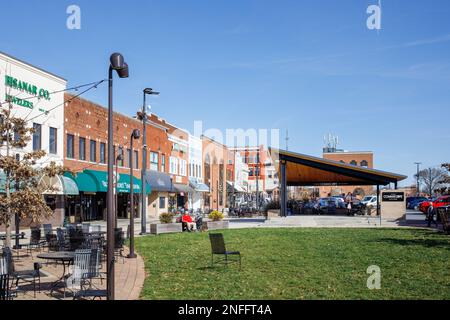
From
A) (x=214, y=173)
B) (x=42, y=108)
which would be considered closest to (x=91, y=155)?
(x=42, y=108)

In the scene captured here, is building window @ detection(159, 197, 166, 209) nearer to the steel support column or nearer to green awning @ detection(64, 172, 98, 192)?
green awning @ detection(64, 172, 98, 192)

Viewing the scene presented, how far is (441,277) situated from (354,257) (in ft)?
11.9

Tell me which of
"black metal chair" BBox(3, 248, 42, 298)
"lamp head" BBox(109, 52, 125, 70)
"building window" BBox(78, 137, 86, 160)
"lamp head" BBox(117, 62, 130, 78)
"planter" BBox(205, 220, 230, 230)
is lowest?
"planter" BBox(205, 220, 230, 230)

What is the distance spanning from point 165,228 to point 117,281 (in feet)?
50.1

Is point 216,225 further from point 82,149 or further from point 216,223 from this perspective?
point 82,149

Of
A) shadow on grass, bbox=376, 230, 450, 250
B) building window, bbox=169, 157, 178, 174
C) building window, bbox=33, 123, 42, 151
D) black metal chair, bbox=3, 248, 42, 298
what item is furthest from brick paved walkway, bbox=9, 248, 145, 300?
building window, bbox=169, 157, 178, 174

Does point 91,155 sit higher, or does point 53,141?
point 53,141

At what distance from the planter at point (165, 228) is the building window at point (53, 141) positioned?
389 inches

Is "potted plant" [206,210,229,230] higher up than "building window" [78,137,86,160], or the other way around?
"building window" [78,137,86,160]

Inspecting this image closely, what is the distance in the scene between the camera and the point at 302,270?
12.4m

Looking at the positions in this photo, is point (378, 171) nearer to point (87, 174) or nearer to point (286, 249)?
point (87, 174)

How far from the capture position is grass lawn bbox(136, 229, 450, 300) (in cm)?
976

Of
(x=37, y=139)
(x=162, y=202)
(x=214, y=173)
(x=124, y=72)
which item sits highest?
(x=37, y=139)

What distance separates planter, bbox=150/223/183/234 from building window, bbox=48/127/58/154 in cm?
987
